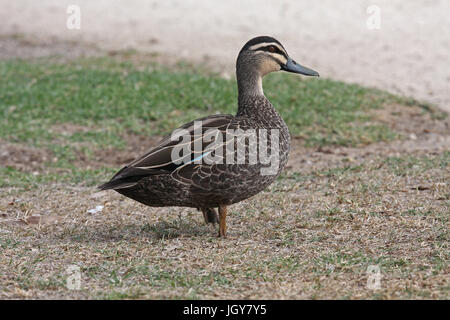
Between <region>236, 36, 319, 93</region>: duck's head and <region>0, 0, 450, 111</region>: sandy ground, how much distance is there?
5.16 metres

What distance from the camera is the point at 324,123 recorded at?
29.6ft

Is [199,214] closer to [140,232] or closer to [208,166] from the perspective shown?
[140,232]

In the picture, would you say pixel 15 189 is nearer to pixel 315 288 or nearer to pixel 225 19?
pixel 315 288

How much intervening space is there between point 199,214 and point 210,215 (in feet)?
1.97

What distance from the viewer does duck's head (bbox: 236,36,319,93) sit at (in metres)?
5.67

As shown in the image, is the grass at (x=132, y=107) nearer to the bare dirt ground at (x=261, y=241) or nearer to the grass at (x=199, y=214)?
the grass at (x=199, y=214)

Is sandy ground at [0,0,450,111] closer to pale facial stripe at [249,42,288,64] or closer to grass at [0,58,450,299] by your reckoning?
grass at [0,58,450,299]

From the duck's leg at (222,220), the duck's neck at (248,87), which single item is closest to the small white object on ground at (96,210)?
the duck's leg at (222,220)

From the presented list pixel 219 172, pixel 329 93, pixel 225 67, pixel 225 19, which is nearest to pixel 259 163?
pixel 219 172

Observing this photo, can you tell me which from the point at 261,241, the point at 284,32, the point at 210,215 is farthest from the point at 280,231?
the point at 284,32

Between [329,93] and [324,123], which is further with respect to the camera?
[329,93]

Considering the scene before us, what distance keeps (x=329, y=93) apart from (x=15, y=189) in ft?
16.0

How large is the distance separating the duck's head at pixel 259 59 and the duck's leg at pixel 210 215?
103 centimetres

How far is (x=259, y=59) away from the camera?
568cm
